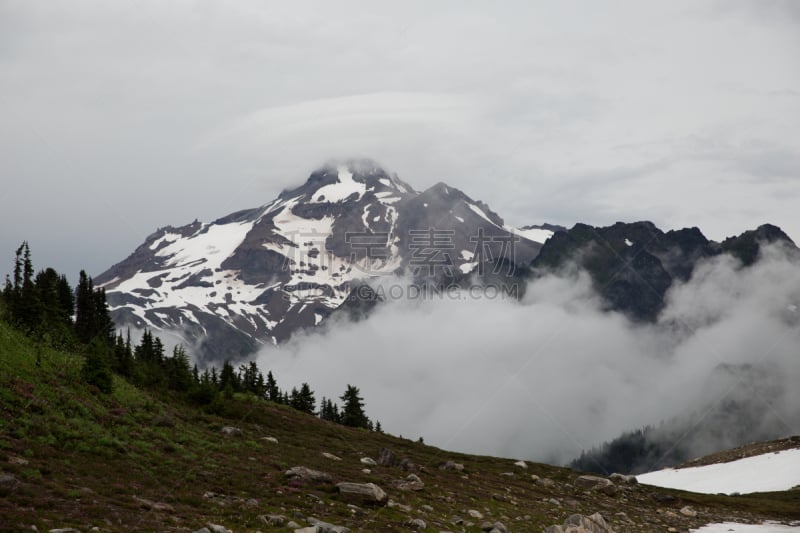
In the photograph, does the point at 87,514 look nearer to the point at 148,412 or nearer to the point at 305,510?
the point at 305,510

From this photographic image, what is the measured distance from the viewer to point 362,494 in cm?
3738

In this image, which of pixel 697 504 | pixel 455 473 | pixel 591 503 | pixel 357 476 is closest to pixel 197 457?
pixel 357 476

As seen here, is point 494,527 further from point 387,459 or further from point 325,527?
point 387,459

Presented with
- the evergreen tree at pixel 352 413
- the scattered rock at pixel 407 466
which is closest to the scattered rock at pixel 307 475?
the scattered rock at pixel 407 466

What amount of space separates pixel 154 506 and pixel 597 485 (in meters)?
57.9

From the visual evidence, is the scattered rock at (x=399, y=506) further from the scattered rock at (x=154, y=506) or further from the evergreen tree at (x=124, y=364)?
the evergreen tree at (x=124, y=364)

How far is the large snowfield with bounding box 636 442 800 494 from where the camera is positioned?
457 ft

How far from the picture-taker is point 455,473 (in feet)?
214

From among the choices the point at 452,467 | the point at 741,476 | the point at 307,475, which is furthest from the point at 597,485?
the point at 741,476

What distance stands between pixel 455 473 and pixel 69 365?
39649 mm

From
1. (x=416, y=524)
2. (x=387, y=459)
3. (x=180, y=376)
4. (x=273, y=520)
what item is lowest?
(x=387, y=459)

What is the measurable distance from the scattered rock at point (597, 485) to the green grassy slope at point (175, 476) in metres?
3.19

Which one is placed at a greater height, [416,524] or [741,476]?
[416,524]

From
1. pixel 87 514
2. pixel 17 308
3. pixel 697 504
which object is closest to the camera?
pixel 87 514
